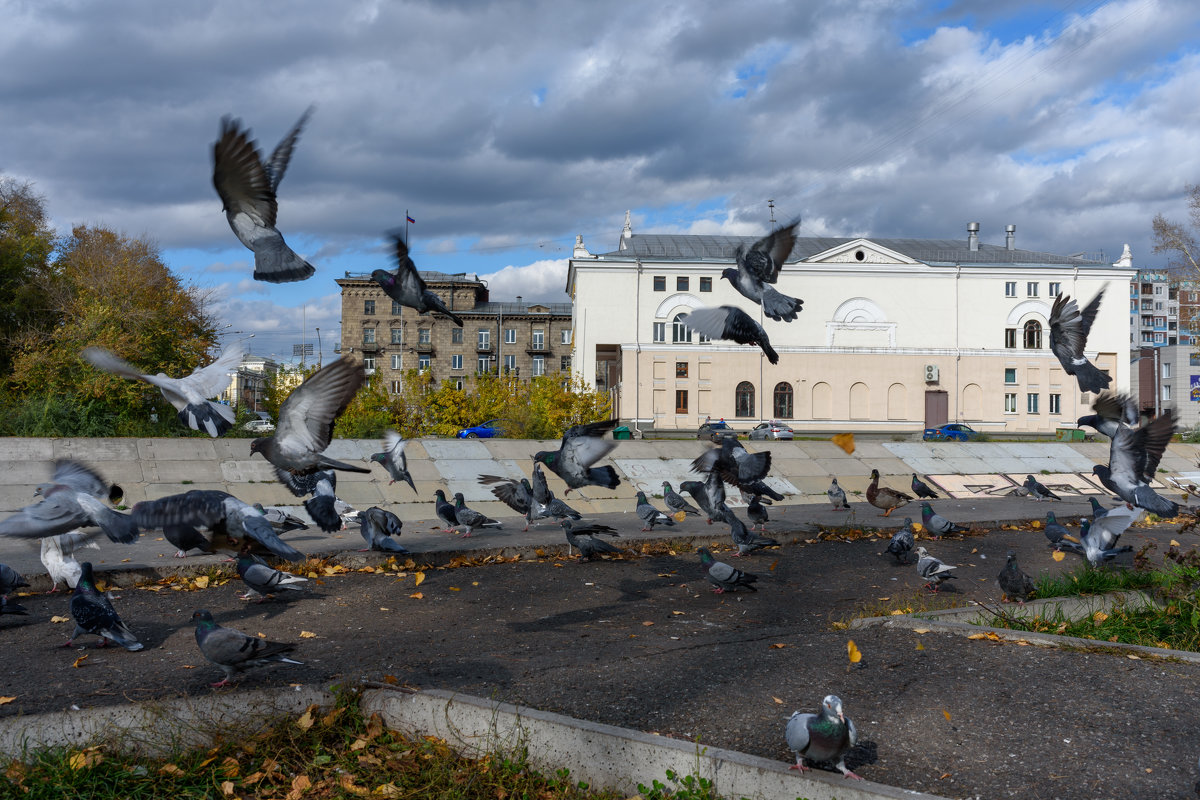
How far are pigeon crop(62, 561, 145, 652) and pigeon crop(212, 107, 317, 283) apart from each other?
2182mm

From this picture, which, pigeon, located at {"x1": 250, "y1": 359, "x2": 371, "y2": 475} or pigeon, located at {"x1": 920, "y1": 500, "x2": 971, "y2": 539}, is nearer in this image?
pigeon, located at {"x1": 250, "y1": 359, "x2": 371, "y2": 475}

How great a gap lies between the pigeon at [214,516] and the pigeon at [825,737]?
3289mm

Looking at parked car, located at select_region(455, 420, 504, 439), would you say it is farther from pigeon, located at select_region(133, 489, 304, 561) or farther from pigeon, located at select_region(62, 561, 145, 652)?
pigeon, located at select_region(62, 561, 145, 652)

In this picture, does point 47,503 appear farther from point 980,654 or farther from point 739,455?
point 739,455

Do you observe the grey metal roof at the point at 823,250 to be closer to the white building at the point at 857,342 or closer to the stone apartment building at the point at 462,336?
the white building at the point at 857,342

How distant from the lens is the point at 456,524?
416 inches

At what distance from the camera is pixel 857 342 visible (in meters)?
52.2

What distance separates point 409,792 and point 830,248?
53.1m

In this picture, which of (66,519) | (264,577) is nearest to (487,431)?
(264,577)

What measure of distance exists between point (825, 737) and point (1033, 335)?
5731 cm

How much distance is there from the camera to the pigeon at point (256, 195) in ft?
17.1

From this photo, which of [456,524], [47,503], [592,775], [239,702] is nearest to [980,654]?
[592,775]

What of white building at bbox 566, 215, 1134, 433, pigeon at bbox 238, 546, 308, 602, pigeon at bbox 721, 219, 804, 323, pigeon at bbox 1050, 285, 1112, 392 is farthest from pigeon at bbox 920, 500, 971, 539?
white building at bbox 566, 215, 1134, 433

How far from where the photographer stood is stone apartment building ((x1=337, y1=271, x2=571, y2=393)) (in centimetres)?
7069
